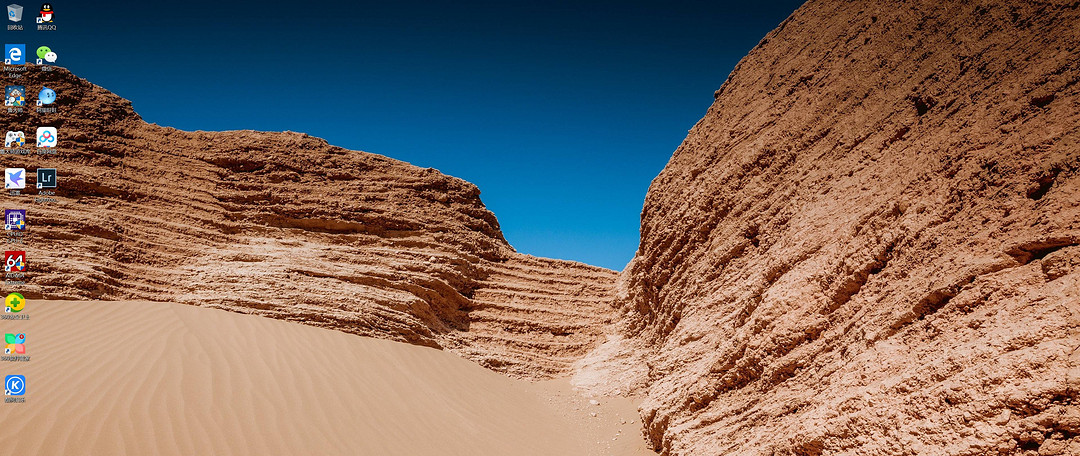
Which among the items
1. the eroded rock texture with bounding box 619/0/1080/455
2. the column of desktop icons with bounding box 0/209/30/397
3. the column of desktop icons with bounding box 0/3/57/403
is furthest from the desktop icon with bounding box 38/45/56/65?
the eroded rock texture with bounding box 619/0/1080/455

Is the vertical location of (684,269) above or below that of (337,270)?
below

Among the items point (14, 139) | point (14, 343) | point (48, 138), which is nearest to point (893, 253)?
point (14, 343)

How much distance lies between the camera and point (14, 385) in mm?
5336

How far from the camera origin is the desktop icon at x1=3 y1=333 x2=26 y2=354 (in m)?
6.25

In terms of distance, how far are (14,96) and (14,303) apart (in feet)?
20.3

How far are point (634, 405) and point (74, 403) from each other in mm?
6777

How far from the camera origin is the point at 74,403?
5.28m

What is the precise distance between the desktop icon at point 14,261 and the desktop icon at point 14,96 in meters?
4.37

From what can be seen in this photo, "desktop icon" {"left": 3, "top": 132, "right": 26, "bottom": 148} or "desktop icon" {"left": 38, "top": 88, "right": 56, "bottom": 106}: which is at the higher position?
"desktop icon" {"left": 38, "top": 88, "right": 56, "bottom": 106}

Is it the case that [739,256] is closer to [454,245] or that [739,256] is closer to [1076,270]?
[1076,270]

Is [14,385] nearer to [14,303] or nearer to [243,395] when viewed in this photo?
[243,395]

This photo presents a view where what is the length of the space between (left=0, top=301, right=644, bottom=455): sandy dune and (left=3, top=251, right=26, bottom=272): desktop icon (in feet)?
2.54

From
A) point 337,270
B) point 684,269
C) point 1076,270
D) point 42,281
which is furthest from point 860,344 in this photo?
point 42,281

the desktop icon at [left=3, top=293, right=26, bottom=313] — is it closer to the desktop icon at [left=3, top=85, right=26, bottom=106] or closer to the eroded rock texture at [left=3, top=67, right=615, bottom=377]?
the eroded rock texture at [left=3, top=67, right=615, bottom=377]
